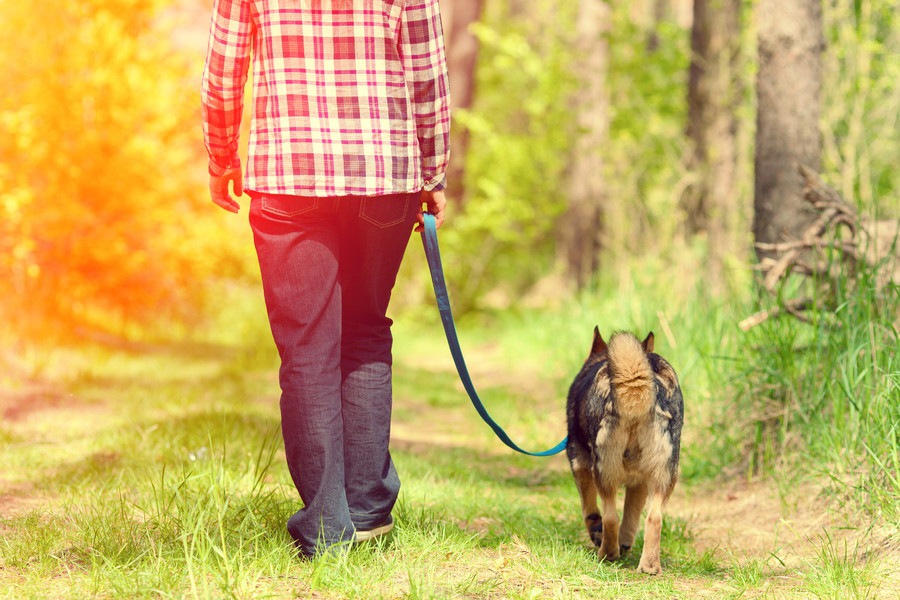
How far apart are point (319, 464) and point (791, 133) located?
13.5 feet

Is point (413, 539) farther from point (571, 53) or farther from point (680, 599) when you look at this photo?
point (571, 53)

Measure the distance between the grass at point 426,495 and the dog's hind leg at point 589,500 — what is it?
13 centimetres

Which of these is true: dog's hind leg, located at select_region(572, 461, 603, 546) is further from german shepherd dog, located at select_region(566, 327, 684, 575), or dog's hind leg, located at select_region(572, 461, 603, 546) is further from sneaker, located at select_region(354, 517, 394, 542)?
sneaker, located at select_region(354, 517, 394, 542)

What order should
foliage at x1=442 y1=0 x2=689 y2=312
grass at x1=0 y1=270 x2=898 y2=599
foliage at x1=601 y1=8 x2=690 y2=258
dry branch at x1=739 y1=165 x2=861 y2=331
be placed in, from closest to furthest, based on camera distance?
grass at x1=0 y1=270 x2=898 y2=599 → dry branch at x1=739 y1=165 x2=861 y2=331 → foliage at x1=601 y1=8 x2=690 y2=258 → foliage at x1=442 y1=0 x2=689 y2=312

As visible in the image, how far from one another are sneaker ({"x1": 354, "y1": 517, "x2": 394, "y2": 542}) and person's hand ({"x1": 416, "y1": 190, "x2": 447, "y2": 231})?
1034 millimetres

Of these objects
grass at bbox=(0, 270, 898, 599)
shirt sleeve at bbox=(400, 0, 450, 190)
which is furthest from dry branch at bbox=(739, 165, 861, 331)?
shirt sleeve at bbox=(400, 0, 450, 190)

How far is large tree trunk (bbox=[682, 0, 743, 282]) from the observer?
904cm

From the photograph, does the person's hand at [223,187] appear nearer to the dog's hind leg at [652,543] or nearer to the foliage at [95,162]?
the dog's hind leg at [652,543]

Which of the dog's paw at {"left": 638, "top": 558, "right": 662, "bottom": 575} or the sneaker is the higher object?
the sneaker

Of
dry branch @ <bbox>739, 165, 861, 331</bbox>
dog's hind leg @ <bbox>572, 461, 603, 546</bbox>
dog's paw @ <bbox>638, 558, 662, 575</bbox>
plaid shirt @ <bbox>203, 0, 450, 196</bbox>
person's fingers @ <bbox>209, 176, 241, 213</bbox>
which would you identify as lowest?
dog's paw @ <bbox>638, 558, 662, 575</bbox>

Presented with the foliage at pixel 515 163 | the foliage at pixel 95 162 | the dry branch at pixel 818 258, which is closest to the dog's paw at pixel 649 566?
the dry branch at pixel 818 258

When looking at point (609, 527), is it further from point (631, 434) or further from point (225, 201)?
point (225, 201)

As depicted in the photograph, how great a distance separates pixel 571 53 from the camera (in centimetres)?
1295

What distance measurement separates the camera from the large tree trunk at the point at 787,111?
5965mm
